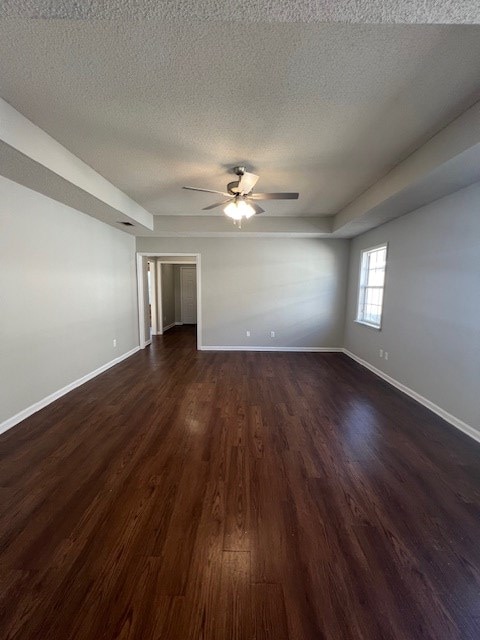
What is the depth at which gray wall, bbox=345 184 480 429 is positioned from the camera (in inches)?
99.4

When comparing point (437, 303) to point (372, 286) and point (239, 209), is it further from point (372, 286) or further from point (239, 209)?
point (239, 209)

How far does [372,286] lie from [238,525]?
4.35m

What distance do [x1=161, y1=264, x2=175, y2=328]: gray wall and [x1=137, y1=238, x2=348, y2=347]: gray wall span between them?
2433mm

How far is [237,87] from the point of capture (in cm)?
171

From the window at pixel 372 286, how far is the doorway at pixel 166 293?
3.23 m

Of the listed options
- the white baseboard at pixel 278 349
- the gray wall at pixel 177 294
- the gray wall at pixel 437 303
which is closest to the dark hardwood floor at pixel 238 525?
the gray wall at pixel 437 303

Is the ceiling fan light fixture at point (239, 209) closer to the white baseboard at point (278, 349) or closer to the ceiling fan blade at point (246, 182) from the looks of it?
the ceiling fan blade at point (246, 182)

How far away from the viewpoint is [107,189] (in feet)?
10.7

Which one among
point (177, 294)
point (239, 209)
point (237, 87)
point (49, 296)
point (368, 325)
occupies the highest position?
point (237, 87)

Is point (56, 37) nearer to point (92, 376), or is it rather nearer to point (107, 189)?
point (107, 189)

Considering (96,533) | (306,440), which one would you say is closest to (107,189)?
(96,533)

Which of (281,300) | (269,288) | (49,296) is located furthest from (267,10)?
(281,300)

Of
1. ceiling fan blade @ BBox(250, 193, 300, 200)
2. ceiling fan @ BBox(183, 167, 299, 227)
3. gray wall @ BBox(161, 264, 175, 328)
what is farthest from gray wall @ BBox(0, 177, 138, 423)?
gray wall @ BBox(161, 264, 175, 328)

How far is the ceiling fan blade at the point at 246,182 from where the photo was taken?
9.07 ft
